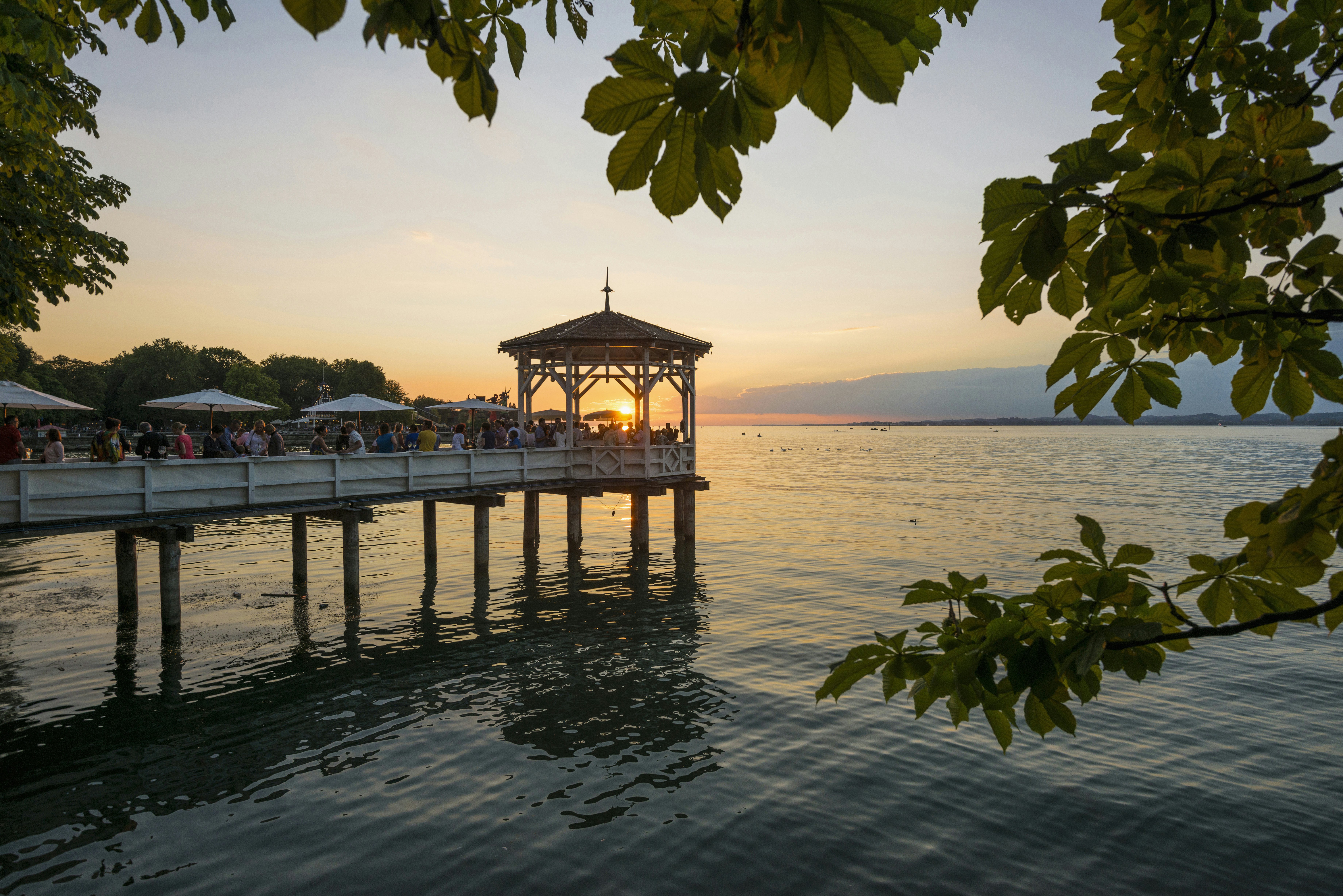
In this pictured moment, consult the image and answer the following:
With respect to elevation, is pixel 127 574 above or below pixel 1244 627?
below

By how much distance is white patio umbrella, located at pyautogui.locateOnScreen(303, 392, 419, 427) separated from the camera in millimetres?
21891

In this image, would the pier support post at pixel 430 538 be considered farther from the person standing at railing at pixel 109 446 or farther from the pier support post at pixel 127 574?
the person standing at railing at pixel 109 446

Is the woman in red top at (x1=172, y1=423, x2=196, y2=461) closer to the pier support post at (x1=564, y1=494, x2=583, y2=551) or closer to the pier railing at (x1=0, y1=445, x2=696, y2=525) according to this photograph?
the pier railing at (x1=0, y1=445, x2=696, y2=525)

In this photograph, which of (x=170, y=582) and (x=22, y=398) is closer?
(x=170, y=582)

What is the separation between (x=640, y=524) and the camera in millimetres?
24750

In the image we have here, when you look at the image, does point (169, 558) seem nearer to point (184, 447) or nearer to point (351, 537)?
point (184, 447)

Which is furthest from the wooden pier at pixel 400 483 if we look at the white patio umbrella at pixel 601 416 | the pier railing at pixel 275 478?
the white patio umbrella at pixel 601 416

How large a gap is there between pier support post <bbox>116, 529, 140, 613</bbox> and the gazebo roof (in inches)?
444

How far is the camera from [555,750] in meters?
10.0

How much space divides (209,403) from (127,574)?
6281mm

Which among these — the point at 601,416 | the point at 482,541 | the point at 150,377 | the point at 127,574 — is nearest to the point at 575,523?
the point at 482,541

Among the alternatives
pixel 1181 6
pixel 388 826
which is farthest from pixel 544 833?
pixel 1181 6

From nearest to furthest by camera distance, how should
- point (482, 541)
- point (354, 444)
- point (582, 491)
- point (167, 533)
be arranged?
point (167, 533)
point (354, 444)
point (482, 541)
point (582, 491)

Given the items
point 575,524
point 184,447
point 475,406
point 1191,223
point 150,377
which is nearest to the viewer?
point 1191,223
